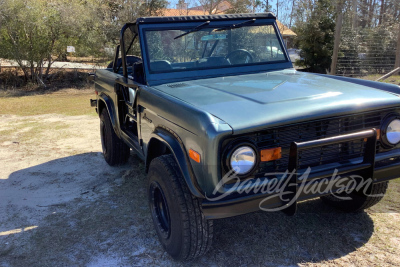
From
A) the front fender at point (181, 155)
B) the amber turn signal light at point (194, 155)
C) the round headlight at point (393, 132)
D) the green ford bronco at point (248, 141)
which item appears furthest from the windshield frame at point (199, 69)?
the round headlight at point (393, 132)

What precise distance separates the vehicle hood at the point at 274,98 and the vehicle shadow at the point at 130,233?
1.15 meters

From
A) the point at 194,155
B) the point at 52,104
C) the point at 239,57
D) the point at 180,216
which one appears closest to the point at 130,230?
the point at 180,216

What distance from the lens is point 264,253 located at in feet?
9.20

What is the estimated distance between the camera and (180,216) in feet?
8.02

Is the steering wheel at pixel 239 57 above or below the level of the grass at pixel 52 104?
above

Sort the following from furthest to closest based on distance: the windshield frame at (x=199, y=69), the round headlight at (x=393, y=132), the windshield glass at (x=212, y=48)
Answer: the windshield glass at (x=212, y=48)
the windshield frame at (x=199, y=69)
the round headlight at (x=393, y=132)

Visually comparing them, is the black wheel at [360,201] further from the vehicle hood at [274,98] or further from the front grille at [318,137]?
the vehicle hood at [274,98]

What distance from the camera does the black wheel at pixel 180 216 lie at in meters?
2.44

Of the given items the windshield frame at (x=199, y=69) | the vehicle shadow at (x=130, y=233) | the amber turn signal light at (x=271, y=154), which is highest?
the windshield frame at (x=199, y=69)

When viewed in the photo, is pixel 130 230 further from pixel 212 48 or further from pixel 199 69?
pixel 212 48

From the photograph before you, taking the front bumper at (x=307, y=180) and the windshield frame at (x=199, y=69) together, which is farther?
the windshield frame at (x=199, y=69)

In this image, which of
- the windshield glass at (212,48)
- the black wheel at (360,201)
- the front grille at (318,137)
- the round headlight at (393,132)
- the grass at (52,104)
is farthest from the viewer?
the grass at (52,104)

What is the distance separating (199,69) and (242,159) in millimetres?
1560

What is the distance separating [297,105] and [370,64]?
26.9 feet
